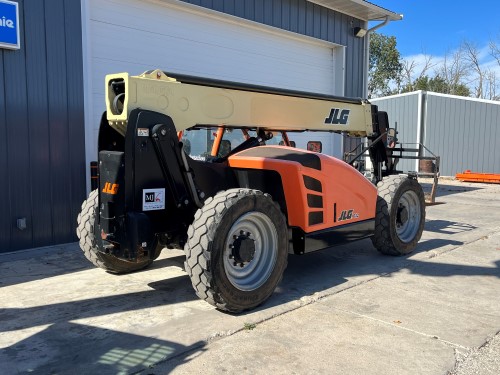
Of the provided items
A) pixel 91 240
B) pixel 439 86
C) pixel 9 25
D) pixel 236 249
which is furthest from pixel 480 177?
pixel 439 86

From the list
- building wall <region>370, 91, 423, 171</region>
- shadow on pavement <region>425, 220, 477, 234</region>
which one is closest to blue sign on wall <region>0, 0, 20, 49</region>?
shadow on pavement <region>425, 220, 477, 234</region>

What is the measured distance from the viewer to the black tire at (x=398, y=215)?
621 centimetres

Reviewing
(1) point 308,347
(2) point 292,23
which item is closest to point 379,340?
(1) point 308,347

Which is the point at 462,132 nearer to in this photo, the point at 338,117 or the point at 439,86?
the point at 338,117

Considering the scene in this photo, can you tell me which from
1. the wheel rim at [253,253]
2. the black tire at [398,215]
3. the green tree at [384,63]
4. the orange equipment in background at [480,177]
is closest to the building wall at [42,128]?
the wheel rim at [253,253]

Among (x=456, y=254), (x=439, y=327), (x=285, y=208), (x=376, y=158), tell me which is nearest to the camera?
(x=439, y=327)

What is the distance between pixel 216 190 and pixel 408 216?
3.13m

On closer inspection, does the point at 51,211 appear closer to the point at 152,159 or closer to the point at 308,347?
the point at 152,159

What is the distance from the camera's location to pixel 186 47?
8.71 meters

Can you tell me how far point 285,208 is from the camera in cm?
508

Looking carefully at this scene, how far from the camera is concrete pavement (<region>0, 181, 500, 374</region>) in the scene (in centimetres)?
336

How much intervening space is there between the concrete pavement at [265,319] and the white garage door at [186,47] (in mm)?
2859

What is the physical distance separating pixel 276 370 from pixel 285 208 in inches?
83.1

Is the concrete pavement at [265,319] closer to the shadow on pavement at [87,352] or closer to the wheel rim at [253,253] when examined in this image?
the shadow on pavement at [87,352]
